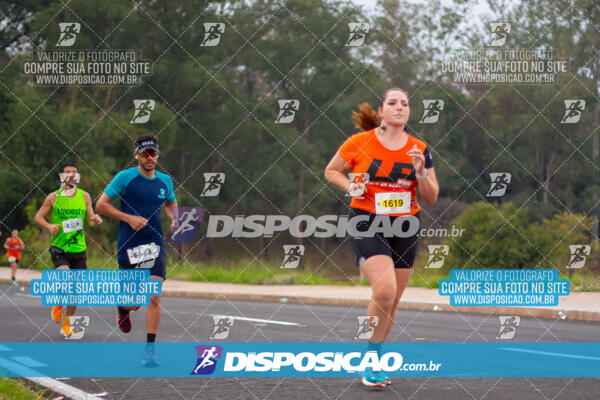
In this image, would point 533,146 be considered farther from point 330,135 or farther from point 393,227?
point 393,227

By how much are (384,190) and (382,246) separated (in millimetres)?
417

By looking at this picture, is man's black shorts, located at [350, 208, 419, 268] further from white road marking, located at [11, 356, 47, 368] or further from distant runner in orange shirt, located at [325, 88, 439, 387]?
white road marking, located at [11, 356, 47, 368]

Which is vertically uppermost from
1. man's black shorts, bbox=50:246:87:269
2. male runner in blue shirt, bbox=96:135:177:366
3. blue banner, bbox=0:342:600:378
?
man's black shorts, bbox=50:246:87:269

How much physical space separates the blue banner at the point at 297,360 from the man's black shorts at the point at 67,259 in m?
1.10

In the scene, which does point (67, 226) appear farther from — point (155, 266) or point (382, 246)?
point (382, 246)

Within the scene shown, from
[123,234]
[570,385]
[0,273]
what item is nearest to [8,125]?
[0,273]

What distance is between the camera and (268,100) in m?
45.1

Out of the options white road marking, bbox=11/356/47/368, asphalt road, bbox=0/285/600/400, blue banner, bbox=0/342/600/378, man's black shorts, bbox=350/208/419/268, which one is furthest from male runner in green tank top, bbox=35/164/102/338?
man's black shorts, bbox=350/208/419/268

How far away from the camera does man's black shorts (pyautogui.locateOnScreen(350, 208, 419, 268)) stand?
629 cm

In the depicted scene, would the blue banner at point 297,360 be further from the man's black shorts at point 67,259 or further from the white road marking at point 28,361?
the man's black shorts at point 67,259

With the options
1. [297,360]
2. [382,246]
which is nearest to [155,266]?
[297,360]

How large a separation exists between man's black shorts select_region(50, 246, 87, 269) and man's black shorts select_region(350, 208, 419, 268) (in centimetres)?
489

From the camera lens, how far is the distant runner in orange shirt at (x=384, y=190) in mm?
6203

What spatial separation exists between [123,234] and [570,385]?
3.96 m
